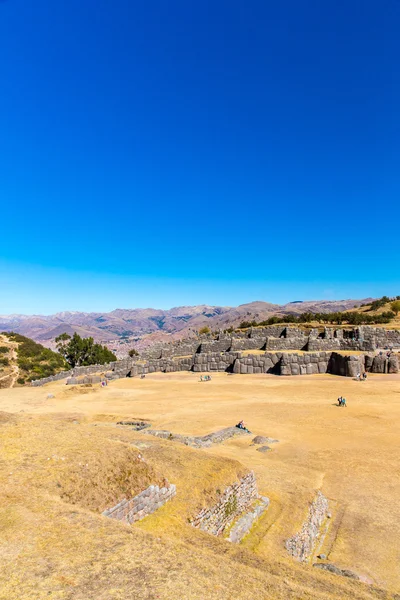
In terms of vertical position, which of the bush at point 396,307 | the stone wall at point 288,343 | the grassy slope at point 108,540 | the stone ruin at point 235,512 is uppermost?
the bush at point 396,307

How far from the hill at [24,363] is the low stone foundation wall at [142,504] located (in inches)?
1845

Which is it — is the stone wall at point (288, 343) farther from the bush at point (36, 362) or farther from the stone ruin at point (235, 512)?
the bush at point (36, 362)

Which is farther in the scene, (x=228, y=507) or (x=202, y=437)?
(x=202, y=437)

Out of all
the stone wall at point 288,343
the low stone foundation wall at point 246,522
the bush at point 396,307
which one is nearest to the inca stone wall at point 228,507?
the low stone foundation wall at point 246,522

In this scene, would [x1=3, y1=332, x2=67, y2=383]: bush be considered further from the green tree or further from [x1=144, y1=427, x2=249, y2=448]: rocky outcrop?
[x1=144, y1=427, x2=249, y2=448]: rocky outcrop

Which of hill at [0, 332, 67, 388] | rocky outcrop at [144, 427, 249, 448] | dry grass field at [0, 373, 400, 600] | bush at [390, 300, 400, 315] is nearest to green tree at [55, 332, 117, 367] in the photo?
hill at [0, 332, 67, 388]

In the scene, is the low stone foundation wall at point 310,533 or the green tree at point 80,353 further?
the green tree at point 80,353

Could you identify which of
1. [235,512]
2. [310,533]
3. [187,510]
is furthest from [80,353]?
[310,533]

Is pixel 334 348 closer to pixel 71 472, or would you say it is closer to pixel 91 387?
pixel 91 387

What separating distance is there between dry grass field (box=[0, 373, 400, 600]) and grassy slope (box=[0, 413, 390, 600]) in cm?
2

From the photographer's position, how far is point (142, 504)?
27.5 ft

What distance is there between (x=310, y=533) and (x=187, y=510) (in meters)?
3.97

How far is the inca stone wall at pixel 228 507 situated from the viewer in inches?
343

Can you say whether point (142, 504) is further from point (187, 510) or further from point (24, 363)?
point (24, 363)
